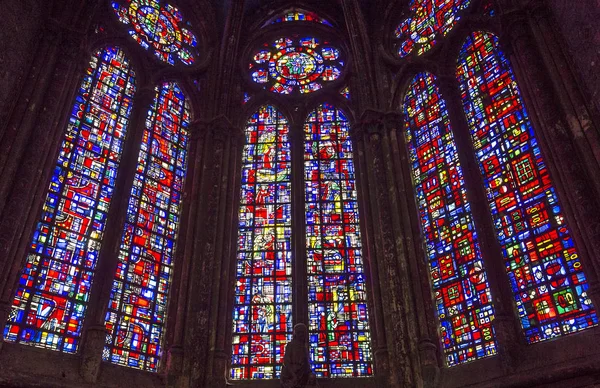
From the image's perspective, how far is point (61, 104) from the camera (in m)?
12.3

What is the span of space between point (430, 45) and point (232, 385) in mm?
9791

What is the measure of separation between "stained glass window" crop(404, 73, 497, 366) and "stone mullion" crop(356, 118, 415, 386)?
0.81 meters

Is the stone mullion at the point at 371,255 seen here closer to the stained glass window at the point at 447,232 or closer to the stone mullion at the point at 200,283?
the stained glass window at the point at 447,232

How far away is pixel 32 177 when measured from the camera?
35.9 ft

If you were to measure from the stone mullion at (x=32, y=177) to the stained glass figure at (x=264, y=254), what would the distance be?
4360 millimetres

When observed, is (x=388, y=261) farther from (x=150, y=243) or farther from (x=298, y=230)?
(x=150, y=243)

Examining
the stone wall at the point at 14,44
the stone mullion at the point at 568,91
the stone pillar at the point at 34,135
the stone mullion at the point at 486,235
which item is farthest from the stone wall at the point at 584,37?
the stone wall at the point at 14,44

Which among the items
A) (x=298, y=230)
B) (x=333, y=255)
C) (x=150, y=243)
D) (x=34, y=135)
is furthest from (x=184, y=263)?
(x=34, y=135)

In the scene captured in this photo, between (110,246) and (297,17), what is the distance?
9.38 meters

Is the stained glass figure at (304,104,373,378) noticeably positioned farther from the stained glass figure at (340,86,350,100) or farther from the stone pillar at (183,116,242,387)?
the stone pillar at (183,116,242,387)

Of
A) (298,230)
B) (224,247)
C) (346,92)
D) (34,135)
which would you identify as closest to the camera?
(34,135)

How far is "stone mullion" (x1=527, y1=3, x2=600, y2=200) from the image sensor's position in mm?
10234

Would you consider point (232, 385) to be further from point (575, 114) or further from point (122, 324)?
point (575, 114)

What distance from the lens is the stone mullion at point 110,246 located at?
10.9m
